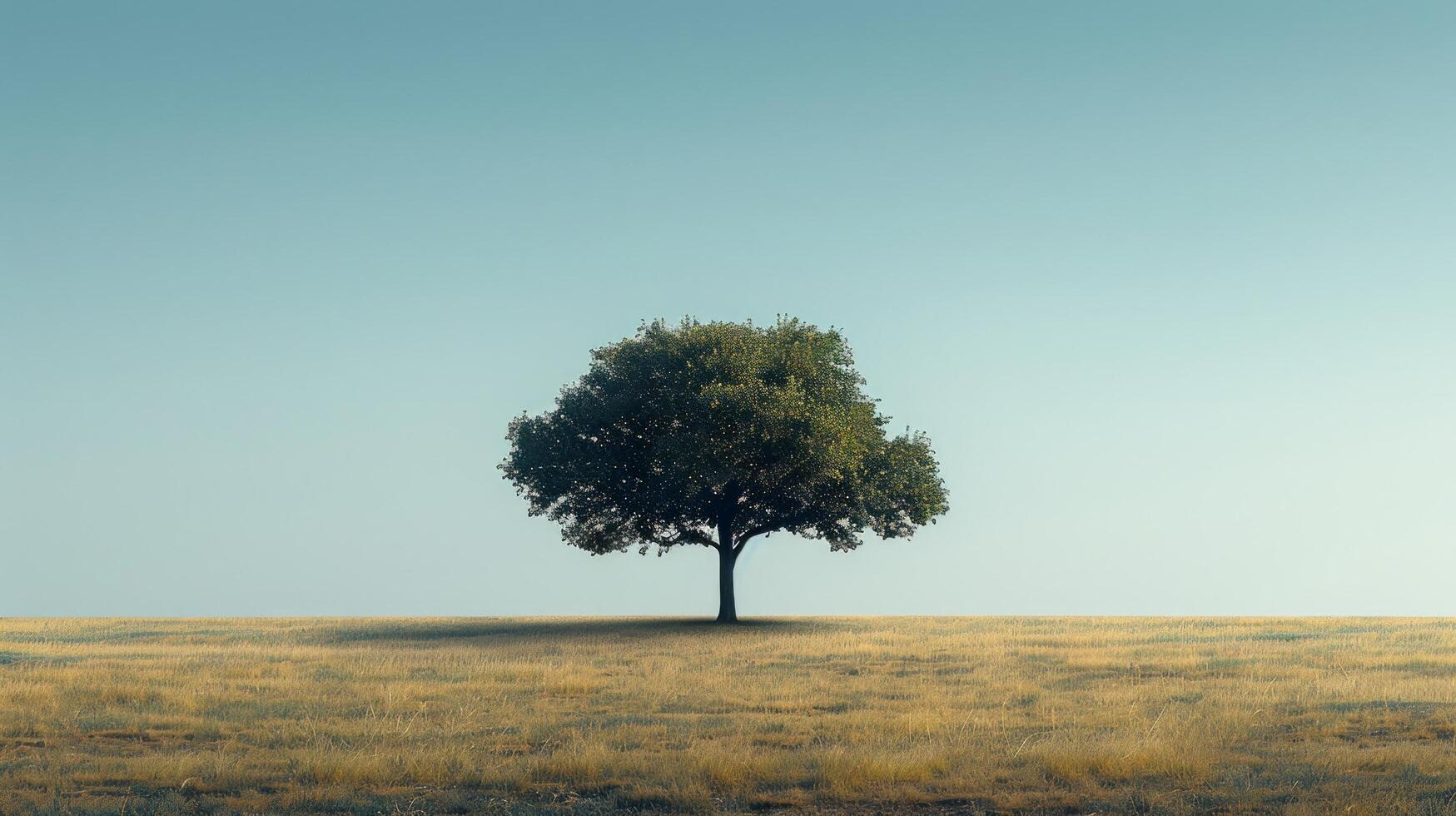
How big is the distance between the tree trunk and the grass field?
12716 mm

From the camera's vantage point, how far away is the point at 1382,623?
171 feet

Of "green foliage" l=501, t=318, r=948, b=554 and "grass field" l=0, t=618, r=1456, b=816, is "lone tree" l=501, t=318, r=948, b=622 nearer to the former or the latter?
"green foliage" l=501, t=318, r=948, b=554

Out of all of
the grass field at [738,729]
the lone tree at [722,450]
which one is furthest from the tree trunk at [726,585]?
the grass field at [738,729]

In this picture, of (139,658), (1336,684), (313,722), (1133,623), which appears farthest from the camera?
(1133,623)

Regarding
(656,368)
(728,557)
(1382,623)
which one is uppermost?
(656,368)

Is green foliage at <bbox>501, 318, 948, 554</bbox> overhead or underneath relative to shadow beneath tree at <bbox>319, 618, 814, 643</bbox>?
overhead

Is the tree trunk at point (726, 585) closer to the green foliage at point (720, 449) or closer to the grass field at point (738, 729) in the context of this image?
the green foliage at point (720, 449)

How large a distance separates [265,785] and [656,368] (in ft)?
114

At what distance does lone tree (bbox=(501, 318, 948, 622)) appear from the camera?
46094mm

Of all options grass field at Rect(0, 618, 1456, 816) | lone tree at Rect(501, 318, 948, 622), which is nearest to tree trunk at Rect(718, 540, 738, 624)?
lone tree at Rect(501, 318, 948, 622)

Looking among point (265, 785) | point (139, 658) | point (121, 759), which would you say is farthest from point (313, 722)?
point (139, 658)

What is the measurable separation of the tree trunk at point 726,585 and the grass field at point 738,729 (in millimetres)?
12716

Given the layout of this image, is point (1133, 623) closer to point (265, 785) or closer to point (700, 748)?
point (700, 748)

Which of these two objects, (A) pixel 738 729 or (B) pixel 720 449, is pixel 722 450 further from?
(A) pixel 738 729
